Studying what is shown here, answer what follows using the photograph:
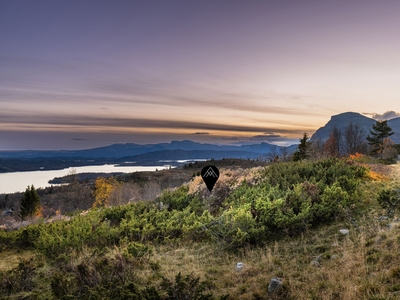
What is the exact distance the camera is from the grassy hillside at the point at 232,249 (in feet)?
16.7

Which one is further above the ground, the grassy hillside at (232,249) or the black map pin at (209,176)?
the black map pin at (209,176)

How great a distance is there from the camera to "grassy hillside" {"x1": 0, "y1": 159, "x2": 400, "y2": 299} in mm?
5086

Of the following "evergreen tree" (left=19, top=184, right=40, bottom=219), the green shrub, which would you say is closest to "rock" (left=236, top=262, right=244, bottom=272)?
the green shrub

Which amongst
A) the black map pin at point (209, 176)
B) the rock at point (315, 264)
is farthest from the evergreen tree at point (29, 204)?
the rock at point (315, 264)

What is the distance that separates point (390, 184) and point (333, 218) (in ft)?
21.2

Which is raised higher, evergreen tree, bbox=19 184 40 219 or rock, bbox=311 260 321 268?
rock, bbox=311 260 321 268

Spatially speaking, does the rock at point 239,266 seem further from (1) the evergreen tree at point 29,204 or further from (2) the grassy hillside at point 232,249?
(1) the evergreen tree at point 29,204

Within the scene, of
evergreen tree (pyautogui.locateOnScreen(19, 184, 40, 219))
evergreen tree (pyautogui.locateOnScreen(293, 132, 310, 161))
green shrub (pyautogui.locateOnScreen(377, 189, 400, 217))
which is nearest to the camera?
green shrub (pyautogui.locateOnScreen(377, 189, 400, 217))

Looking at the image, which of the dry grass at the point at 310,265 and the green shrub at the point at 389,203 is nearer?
the dry grass at the point at 310,265

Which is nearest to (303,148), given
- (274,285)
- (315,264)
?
(315,264)

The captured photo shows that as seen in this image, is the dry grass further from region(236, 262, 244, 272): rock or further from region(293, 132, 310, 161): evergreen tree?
region(293, 132, 310, 161): evergreen tree

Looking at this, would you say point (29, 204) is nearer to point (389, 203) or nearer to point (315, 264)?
point (315, 264)

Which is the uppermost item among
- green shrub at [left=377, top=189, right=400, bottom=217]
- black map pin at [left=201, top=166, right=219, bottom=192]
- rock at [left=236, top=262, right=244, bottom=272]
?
black map pin at [left=201, top=166, right=219, bottom=192]

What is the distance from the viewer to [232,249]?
8.25 m
